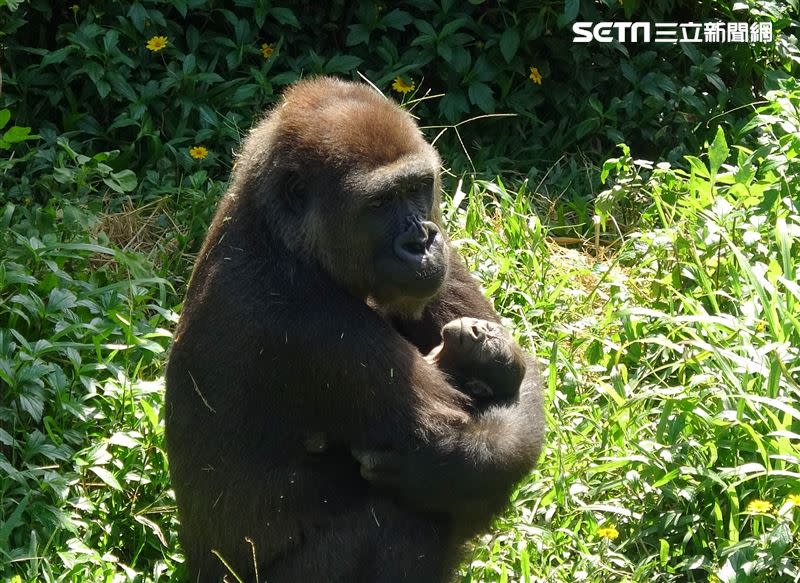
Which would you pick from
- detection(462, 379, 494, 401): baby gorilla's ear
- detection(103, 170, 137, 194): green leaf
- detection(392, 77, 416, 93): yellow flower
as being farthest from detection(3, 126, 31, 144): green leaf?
detection(392, 77, 416, 93): yellow flower

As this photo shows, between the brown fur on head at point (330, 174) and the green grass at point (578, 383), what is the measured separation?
4.23ft

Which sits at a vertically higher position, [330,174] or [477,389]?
[330,174]

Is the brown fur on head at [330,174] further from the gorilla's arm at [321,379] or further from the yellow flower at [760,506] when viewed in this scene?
the yellow flower at [760,506]

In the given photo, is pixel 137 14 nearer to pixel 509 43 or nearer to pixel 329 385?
pixel 509 43

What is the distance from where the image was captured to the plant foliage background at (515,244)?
475cm

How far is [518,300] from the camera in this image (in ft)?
20.2

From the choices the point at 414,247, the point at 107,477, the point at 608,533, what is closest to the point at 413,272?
the point at 414,247

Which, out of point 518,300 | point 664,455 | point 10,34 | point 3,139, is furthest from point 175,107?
point 664,455

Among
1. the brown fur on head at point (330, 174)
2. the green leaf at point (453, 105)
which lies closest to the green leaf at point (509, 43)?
the green leaf at point (453, 105)

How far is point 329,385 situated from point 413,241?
23.0 inches

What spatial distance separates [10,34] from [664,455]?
4.85 m

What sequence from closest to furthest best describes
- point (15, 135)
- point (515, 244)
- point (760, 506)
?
1. point (760, 506)
2. point (15, 135)
3. point (515, 244)

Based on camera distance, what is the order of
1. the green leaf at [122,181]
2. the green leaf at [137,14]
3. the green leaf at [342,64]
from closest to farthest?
the green leaf at [122,181], the green leaf at [137,14], the green leaf at [342,64]

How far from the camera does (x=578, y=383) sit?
552 centimetres
